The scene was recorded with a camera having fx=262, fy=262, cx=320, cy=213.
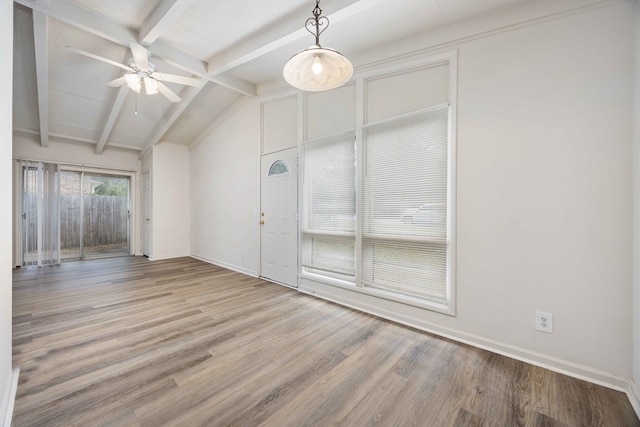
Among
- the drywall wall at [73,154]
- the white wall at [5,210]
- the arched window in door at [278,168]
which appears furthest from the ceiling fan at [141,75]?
the drywall wall at [73,154]

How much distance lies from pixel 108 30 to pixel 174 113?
1.98 metres

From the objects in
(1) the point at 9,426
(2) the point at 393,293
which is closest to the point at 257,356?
(1) the point at 9,426

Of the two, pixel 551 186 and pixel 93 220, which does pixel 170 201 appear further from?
pixel 551 186

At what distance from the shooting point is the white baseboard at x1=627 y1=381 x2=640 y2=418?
158 centimetres

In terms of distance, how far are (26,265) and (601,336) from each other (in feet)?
28.4

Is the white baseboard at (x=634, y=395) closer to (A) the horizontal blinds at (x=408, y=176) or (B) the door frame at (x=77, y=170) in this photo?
(A) the horizontal blinds at (x=408, y=176)

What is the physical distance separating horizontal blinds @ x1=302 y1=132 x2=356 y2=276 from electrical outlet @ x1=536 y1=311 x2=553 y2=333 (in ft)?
5.89

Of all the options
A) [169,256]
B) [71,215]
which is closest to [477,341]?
[169,256]

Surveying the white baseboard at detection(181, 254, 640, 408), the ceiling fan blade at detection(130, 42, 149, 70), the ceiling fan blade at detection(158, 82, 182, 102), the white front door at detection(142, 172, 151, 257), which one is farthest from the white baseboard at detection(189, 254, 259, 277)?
the ceiling fan blade at detection(130, 42, 149, 70)

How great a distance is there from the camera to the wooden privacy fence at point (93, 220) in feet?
19.7

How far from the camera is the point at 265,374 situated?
1.89m

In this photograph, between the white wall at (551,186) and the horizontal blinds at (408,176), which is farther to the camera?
the horizontal blinds at (408,176)

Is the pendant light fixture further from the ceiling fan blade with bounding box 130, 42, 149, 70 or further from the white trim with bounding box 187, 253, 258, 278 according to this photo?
the white trim with bounding box 187, 253, 258, 278

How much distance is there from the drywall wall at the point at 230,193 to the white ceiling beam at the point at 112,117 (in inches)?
65.0
